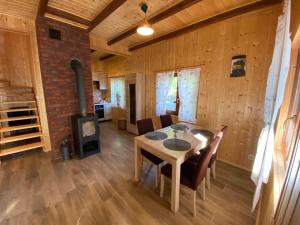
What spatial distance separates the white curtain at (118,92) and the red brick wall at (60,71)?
2.30 metres

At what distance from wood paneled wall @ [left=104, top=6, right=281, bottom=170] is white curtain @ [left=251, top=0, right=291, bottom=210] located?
0.93 metres

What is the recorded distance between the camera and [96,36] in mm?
3588

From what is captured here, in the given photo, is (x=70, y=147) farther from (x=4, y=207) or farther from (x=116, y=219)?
(x=116, y=219)

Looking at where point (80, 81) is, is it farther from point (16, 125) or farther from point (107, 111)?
point (107, 111)

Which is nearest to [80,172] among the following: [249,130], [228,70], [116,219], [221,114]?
[116,219]

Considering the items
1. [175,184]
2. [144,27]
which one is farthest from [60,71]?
[175,184]

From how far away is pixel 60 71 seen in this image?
2.80m

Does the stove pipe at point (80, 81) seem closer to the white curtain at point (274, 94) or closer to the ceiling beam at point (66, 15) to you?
the ceiling beam at point (66, 15)

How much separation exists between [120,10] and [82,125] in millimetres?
2336

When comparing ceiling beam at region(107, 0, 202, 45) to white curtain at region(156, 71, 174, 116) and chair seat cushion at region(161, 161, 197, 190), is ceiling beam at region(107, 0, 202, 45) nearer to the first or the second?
white curtain at region(156, 71, 174, 116)

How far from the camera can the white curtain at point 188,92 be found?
311 cm

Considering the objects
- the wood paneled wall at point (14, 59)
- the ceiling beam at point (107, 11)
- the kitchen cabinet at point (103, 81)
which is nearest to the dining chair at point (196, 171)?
the ceiling beam at point (107, 11)

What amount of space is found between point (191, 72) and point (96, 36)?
2.70m

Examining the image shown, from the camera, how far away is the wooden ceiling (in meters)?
2.17
